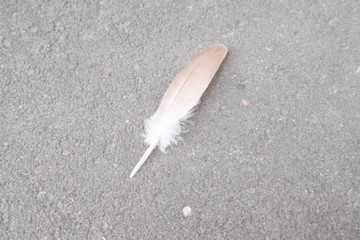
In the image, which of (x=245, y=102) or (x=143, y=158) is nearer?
(x=143, y=158)

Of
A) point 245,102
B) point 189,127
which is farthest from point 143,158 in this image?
point 245,102

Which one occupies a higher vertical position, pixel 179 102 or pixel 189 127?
pixel 179 102

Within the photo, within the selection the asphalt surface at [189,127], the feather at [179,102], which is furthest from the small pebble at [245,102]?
the feather at [179,102]

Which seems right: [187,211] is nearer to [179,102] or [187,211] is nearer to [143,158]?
[143,158]

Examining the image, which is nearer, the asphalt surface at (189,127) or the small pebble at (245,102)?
the asphalt surface at (189,127)

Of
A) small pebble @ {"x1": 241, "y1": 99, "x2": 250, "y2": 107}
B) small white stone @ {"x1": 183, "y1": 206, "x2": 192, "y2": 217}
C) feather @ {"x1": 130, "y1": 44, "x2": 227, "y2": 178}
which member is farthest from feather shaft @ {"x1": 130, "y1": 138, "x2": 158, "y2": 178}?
small pebble @ {"x1": 241, "y1": 99, "x2": 250, "y2": 107}

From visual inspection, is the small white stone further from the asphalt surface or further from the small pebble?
the small pebble

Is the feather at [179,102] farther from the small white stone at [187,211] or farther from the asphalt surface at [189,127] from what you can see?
the small white stone at [187,211]
